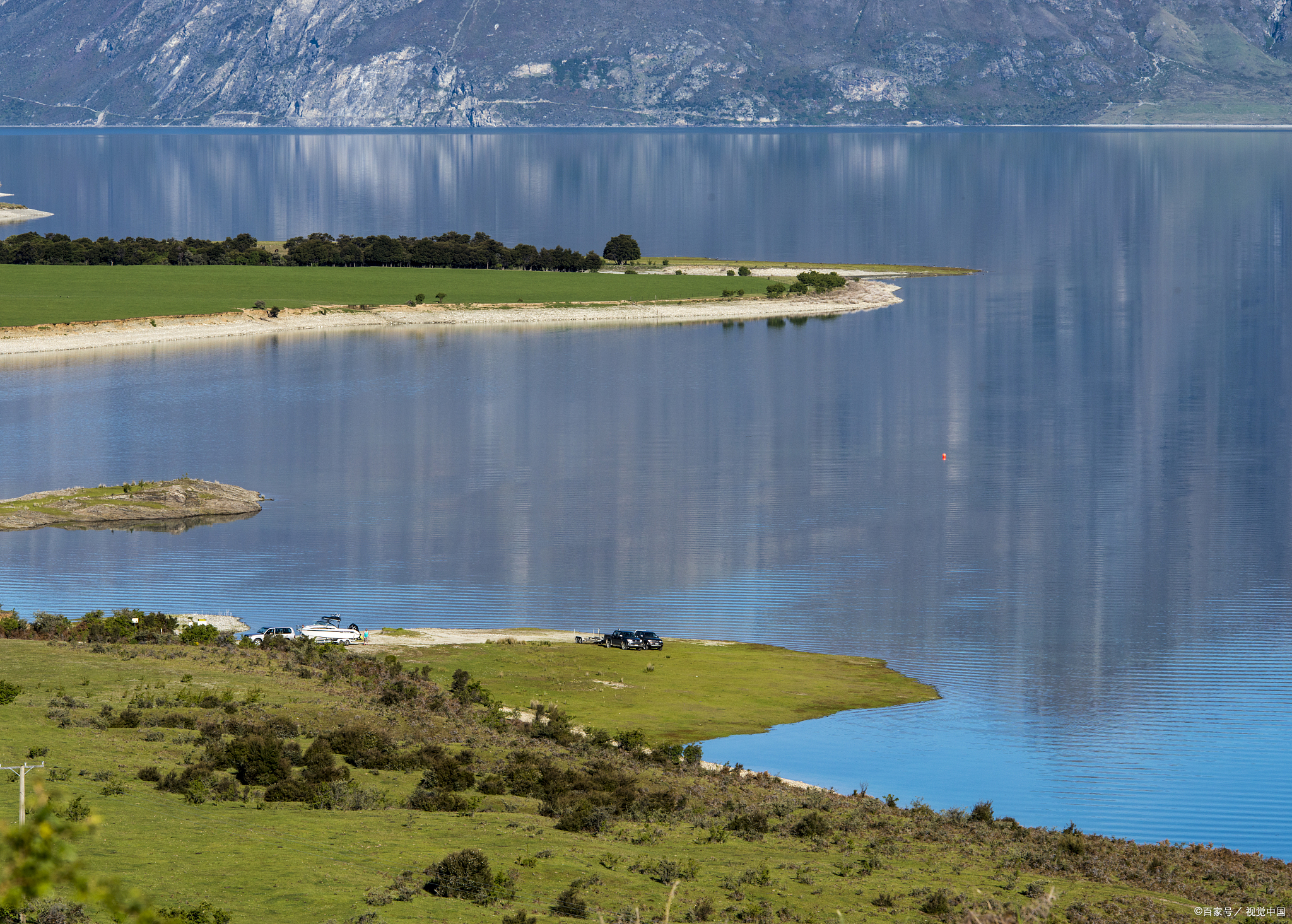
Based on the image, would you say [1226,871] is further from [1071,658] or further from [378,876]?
[1071,658]

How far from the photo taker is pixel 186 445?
101438mm

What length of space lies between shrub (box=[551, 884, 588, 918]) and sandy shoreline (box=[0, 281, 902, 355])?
12947cm

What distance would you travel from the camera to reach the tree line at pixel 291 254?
19275 centimetres

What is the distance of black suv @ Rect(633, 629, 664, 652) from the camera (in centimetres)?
5553

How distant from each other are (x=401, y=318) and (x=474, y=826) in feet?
454

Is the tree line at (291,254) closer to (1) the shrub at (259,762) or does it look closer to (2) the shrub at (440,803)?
(1) the shrub at (259,762)

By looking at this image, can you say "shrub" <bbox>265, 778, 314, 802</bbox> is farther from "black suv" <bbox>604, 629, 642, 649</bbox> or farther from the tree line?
the tree line

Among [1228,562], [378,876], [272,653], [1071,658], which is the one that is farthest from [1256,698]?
[378,876]

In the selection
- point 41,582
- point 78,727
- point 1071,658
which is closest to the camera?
point 78,727

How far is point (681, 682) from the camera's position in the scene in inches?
2052

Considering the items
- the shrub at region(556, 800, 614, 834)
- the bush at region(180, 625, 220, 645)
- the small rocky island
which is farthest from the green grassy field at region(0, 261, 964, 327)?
the shrub at region(556, 800, 614, 834)

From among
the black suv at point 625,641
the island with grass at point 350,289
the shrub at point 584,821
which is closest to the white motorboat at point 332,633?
the black suv at point 625,641

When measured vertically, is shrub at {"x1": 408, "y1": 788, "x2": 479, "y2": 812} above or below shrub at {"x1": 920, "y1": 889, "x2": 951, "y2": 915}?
below

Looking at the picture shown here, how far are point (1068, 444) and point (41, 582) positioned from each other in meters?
64.1
